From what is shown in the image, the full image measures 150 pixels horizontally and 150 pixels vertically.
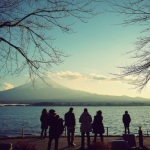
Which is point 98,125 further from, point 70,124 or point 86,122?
point 70,124

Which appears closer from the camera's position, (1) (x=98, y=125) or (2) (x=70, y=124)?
(2) (x=70, y=124)

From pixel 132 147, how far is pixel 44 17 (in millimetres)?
6894

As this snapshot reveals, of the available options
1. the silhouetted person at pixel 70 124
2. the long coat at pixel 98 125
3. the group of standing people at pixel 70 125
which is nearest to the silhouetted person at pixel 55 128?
the group of standing people at pixel 70 125

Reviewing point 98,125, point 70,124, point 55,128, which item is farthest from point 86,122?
point 55,128

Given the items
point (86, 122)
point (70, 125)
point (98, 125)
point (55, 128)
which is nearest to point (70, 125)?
point (70, 125)

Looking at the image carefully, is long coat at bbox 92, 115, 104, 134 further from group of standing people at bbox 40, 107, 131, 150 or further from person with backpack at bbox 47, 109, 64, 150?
person with backpack at bbox 47, 109, 64, 150

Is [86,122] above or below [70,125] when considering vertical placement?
above

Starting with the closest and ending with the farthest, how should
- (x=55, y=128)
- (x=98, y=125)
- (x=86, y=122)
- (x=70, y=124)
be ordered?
(x=55, y=128) < (x=86, y=122) < (x=70, y=124) < (x=98, y=125)

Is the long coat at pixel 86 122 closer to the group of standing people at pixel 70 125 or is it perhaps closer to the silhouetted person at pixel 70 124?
the group of standing people at pixel 70 125

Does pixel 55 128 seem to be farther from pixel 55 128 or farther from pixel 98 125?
pixel 98 125

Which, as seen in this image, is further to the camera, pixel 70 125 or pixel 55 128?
pixel 70 125

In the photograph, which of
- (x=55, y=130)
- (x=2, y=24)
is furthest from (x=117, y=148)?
(x=2, y=24)

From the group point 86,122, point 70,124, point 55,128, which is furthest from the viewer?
point 70,124

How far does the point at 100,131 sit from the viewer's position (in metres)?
15.8
